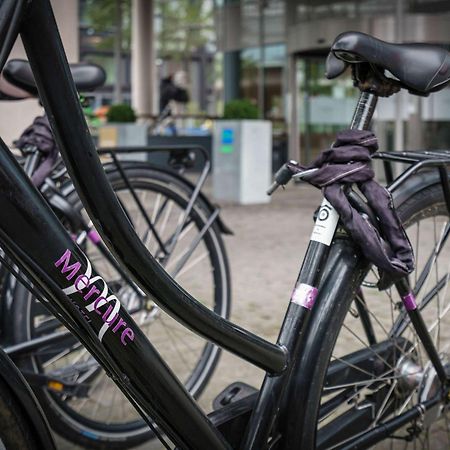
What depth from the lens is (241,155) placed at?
10977 mm

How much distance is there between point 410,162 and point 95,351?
3.45 feet

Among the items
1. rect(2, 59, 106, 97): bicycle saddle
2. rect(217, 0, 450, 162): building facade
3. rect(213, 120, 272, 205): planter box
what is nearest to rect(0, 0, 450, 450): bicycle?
rect(2, 59, 106, 97): bicycle saddle

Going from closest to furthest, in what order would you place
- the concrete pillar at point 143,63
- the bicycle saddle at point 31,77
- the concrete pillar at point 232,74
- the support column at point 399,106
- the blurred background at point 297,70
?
the bicycle saddle at point 31,77, the support column at point 399,106, the blurred background at point 297,70, the concrete pillar at point 232,74, the concrete pillar at point 143,63

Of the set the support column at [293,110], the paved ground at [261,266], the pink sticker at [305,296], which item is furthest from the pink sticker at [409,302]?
the support column at [293,110]

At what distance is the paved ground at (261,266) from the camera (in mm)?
3469

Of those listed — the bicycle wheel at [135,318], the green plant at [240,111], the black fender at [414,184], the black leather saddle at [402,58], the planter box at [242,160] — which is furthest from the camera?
the green plant at [240,111]

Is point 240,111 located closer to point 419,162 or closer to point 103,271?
point 103,271

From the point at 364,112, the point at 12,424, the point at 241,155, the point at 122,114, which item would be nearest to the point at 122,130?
the point at 122,114

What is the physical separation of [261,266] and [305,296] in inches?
163

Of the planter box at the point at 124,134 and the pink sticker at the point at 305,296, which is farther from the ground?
the pink sticker at the point at 305,296

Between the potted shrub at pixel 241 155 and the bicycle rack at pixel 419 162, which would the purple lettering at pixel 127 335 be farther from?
the potted shrub at pixel 241 155

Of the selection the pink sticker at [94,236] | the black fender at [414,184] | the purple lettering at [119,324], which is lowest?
the pink sticker at [94,236]

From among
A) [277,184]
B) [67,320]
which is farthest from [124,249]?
[277,184]

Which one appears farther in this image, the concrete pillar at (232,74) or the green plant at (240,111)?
the concrete pillar at (232,74)
